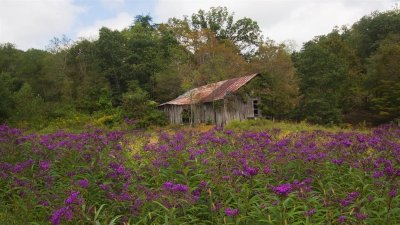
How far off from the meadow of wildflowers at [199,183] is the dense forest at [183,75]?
2449cm

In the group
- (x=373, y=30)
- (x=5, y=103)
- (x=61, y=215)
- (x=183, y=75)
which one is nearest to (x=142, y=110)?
(x=183, y=75)

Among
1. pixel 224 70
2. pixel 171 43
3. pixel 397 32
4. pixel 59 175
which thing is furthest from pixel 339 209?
pixel 397 32

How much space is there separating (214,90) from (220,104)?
246 centimetres

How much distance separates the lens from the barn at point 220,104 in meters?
29.9

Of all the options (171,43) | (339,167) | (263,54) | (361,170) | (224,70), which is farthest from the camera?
(171,43)

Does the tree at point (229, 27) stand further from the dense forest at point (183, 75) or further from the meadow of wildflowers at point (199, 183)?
the meadow of wildflowers at point (199, 183)

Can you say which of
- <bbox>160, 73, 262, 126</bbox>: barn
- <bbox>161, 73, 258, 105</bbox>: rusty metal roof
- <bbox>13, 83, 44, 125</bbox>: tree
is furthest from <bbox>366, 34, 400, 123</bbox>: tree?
<bbox>13, 83, 44, 125</bbox>: tree

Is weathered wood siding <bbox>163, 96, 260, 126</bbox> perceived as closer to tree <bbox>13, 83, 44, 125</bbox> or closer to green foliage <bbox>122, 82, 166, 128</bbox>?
green foliage <bbox>122, 82, 166, 128</bbox>

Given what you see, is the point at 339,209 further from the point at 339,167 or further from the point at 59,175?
the point at 59,175

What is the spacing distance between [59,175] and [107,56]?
40.2 meters

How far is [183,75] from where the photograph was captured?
3525 centimetres

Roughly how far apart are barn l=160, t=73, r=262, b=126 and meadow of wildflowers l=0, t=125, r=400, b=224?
22452 millimetres

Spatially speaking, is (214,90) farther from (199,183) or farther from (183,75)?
(199,183)

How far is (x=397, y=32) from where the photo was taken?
1780 inches
